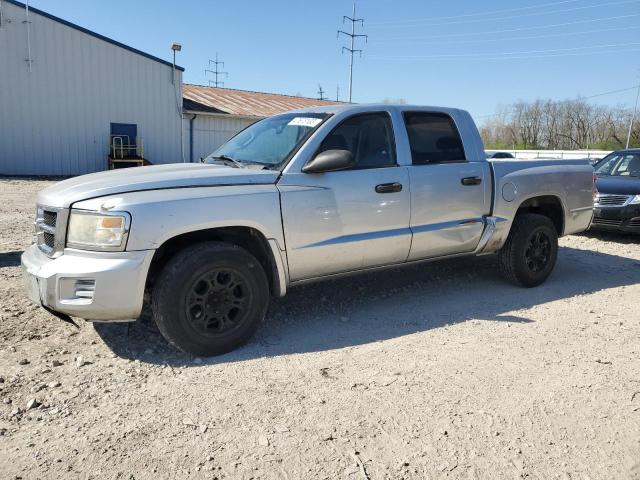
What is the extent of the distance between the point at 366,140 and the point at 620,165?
742 centimetres

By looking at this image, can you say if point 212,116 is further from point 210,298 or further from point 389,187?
point 210,298

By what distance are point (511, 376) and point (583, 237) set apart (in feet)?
22.0

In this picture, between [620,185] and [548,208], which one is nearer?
[548,208]

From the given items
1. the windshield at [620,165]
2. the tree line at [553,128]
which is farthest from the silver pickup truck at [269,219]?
the tree line at [553,128]

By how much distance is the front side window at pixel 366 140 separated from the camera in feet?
14.2

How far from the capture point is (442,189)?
4.76 m

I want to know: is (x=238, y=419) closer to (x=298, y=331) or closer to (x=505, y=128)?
(x=298, y=331)

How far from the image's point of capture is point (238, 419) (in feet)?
9.51

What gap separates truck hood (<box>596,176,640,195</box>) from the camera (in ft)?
27.9

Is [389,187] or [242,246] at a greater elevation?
[389,187]

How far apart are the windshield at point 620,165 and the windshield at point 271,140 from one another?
7466 mm

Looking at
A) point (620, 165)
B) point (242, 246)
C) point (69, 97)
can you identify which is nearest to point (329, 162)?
point (242, 246)

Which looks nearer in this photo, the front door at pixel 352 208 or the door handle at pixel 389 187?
the front door at pixel 352 208

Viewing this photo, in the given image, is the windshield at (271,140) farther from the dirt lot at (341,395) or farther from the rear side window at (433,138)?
the dirt lot at (341,395)
